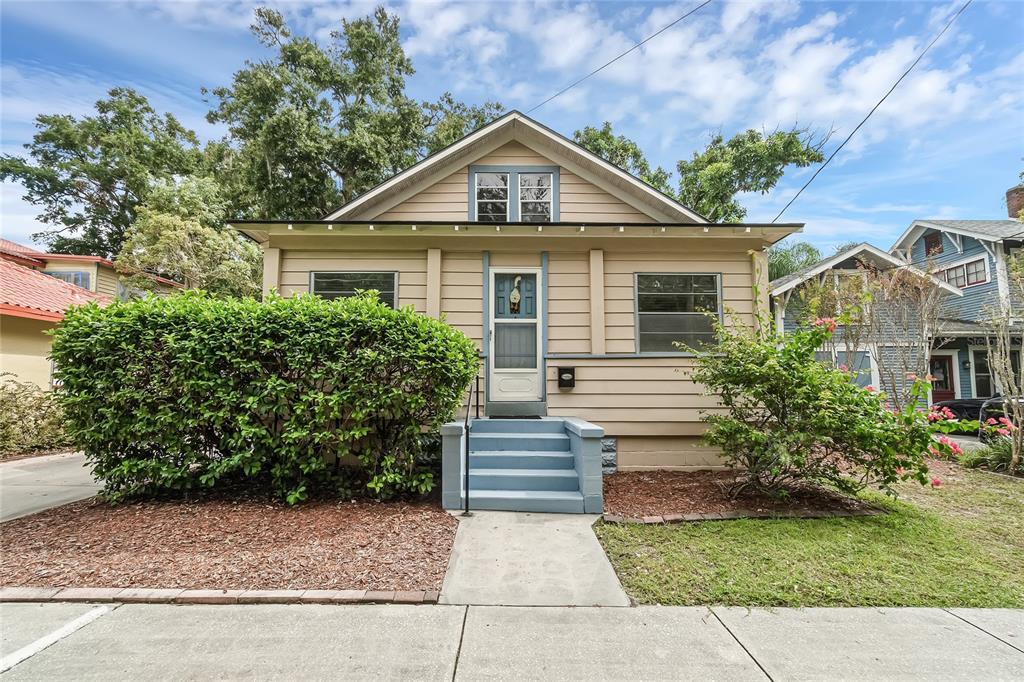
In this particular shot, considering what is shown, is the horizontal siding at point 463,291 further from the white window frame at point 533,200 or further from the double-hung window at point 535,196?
the double-hung window at point 535,196

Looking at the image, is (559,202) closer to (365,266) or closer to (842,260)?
(365,266)

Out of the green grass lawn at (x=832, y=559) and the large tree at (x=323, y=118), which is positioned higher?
the large tree at (x=323, y=118)

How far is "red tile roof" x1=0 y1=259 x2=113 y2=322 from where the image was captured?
26.6 feet

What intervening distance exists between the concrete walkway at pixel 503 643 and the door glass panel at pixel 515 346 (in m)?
4.01

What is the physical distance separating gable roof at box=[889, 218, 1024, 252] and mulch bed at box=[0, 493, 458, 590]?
18.9 m

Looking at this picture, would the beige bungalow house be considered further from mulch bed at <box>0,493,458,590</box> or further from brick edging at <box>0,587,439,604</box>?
brick edging at <box>0,587,439,604</box>

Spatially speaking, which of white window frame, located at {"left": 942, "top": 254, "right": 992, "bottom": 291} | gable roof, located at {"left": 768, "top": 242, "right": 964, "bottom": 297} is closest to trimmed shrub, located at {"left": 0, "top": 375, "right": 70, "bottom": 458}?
gable roof, located at {"left": 768, "top": 242, "right": 964, "bottom": 297}

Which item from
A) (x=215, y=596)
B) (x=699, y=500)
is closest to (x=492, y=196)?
(x=699, y=500)

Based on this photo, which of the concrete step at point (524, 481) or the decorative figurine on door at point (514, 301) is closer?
the concrete step at point (524, 481)

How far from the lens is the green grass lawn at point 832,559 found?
2854 millimetres

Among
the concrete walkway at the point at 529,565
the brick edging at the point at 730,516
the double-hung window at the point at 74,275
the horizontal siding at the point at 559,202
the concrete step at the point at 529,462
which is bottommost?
the concrete walkway at the point at 529,565

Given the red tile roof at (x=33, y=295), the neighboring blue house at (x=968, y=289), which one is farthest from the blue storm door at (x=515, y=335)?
the neighboring blue house at (x=968, y=289)

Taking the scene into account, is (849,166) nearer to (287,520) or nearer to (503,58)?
(503,58)

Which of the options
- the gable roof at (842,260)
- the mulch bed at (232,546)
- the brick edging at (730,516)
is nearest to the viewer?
the mulch bed at (232,546)
